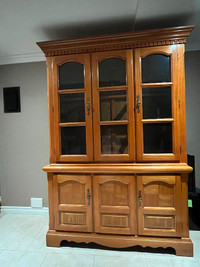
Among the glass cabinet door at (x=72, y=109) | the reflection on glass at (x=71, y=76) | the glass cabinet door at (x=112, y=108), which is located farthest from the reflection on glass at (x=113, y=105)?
the reflection on glass at (x=71, y=76)

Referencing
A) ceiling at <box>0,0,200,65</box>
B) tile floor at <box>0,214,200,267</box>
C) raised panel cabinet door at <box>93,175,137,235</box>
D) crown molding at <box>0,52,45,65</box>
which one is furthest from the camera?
crown molding at <box>0,52,45,65</box>

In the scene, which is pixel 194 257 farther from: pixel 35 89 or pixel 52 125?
pixel 35 89

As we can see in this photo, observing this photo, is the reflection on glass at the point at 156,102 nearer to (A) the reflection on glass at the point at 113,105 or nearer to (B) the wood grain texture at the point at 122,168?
(A) the reflection on glass at the point at 113,105

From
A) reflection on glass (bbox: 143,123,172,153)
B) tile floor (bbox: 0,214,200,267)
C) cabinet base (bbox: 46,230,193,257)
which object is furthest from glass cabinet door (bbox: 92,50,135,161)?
tile floor (bbox: 0,214,200,267)

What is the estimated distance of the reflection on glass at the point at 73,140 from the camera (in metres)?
1.66

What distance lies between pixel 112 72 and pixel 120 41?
11.3 inches

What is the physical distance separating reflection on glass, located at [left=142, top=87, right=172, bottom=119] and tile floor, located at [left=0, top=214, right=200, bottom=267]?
1326 millimetres

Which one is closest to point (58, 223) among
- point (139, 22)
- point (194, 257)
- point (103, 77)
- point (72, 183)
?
point (72, 183)

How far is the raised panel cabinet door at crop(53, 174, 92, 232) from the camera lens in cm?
163

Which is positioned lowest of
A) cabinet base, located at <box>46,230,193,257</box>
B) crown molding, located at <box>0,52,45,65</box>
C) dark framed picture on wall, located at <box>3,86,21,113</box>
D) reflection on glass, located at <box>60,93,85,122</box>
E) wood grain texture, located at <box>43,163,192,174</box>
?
cabinet base, located at <box>46,230,193,257</box>

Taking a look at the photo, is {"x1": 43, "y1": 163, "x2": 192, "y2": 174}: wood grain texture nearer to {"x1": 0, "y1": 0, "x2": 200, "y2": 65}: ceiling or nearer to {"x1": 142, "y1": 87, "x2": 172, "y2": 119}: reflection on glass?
{"x1": 142, "y1": 87, "x2": 172, "y2": 119}: reflection on glass

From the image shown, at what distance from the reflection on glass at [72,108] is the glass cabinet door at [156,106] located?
56cm

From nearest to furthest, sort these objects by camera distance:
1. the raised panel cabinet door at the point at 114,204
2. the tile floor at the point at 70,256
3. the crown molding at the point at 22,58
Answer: the tile floor at the point at 70,256, the raised panel cabinet door at the point at 114,204, the crown molding at the point at 22,58

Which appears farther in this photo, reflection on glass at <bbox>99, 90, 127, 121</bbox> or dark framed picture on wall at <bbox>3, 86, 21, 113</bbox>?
dark framed picture on wall at <bbox>3, 86, 21, 113</bbox>
